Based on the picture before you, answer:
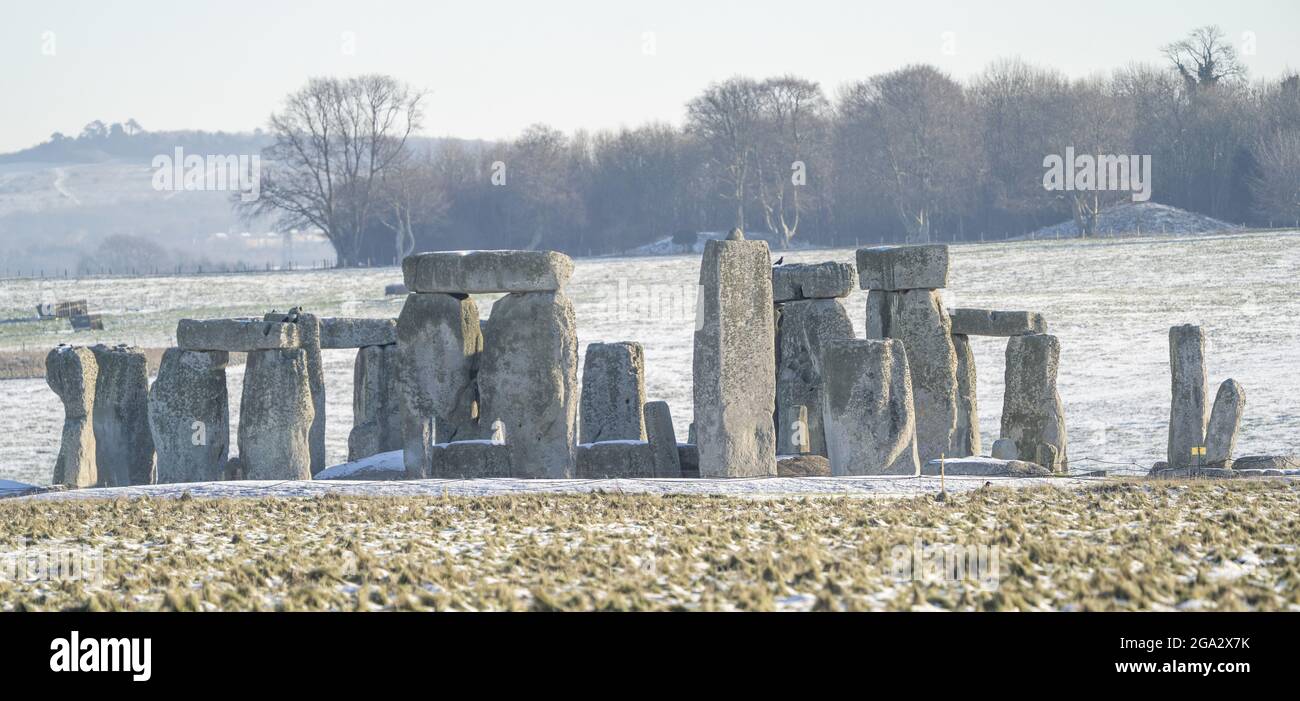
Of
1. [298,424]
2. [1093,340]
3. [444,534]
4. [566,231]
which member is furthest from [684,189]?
[444,534]

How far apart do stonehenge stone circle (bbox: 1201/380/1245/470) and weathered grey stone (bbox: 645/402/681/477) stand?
6925 mm

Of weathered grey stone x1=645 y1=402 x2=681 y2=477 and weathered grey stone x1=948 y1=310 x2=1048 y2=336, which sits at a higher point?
weathered grey stone x1=948 y1=310 x2=1048 y2=336

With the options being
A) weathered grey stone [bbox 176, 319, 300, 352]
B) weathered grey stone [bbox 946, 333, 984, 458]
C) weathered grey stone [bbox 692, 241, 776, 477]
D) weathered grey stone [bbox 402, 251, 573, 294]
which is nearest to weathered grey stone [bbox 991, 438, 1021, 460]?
weathered grey stone [bbox 946, 333, 984, 458]

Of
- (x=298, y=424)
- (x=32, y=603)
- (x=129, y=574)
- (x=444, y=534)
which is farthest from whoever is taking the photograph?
(x=298, y=424)

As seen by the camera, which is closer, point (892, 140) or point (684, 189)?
point (892, 140)

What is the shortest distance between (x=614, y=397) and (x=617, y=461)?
2292 millimetres

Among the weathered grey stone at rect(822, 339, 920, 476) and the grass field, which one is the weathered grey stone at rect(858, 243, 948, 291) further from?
the grass field

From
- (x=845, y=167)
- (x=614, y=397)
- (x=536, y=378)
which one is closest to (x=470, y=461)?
(x=536, y=378)

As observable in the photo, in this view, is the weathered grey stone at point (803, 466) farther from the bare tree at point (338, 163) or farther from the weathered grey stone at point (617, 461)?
the bare tree at point (338, 163)

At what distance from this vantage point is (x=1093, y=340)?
38938 millimetres

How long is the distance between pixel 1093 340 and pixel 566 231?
44.5 metres

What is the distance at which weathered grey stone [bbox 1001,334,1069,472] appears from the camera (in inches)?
882
